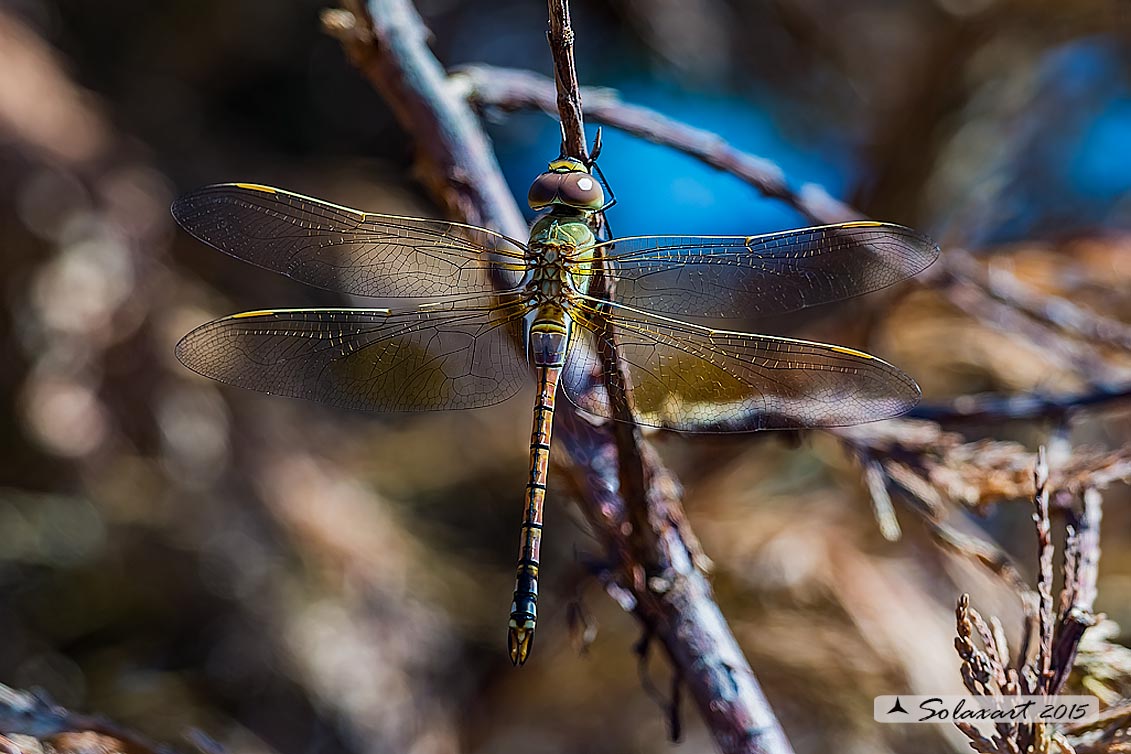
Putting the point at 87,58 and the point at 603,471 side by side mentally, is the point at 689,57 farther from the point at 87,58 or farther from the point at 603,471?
the point at 603,471

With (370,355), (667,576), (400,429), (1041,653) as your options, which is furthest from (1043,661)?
(400,429)

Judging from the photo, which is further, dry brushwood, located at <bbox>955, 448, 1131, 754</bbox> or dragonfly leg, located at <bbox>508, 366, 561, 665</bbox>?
dragonfly leg, located at <bbox>508, 366, 561, 665</bbox>

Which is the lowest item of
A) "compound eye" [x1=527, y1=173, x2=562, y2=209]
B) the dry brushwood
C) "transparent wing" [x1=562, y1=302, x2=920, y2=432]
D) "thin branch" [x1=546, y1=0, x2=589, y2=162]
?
the dry brushwood

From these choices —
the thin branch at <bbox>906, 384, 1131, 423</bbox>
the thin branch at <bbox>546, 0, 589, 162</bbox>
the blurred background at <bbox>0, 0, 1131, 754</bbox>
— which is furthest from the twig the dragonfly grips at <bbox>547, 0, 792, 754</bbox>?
the blurred background at <bbox>0, 0, 1131, 754</bbox>

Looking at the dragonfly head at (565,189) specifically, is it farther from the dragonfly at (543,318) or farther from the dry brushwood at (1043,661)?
the dry brushwood at (1043,661)

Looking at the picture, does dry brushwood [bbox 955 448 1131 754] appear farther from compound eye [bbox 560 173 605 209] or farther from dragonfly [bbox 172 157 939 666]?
compound eye [bbox 560 173 605 209]

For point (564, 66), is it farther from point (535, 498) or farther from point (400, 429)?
point (400, 429)

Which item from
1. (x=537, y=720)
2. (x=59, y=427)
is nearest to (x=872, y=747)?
(x=537, y=720)
